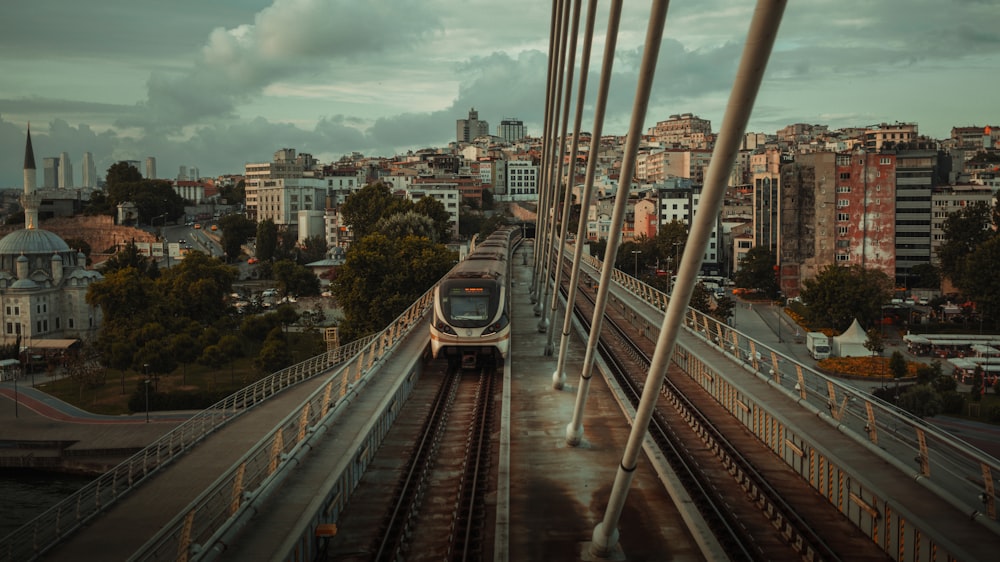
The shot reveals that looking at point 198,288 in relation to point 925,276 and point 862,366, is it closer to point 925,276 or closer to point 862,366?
point 862,366

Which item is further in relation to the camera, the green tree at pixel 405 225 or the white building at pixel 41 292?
the white building at pixel 41 292

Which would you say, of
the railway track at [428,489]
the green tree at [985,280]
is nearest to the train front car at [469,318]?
the railway track at [428,489]

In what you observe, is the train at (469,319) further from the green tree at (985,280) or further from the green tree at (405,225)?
the green tree at (985,280)

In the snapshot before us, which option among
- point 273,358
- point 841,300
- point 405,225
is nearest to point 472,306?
point 273,358

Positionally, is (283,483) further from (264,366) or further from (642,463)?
(264,366)

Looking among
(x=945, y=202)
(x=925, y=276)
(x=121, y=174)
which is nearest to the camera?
(x=925, y=276)

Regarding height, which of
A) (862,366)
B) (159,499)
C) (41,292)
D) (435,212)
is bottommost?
(862,366)
